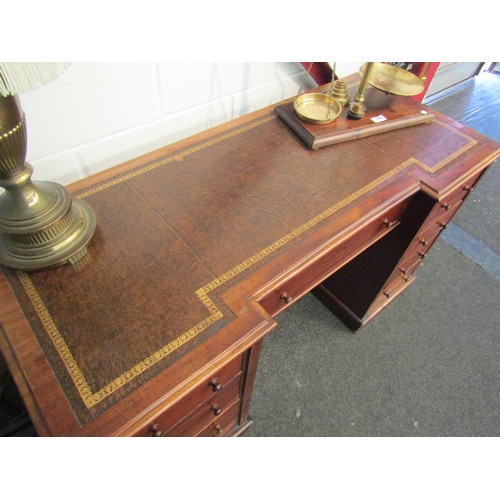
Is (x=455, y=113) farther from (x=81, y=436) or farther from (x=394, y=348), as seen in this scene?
(x=81, y=436)

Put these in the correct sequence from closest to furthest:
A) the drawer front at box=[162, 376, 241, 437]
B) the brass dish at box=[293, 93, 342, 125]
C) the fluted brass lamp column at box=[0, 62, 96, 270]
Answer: the fluted brass lamp column at box=[0, 62, 96, 270], the drawer front at box=[162, 376, 241, 437], the brass dish at box=[293, 93, 342, 125]

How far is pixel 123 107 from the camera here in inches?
42.0

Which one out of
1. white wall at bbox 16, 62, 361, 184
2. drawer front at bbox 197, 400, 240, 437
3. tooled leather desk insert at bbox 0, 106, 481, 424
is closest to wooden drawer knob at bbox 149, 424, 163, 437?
tooled leather desk insert at bbox 0, 106, 481, 424

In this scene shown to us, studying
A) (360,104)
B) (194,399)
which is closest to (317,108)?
(360,104)

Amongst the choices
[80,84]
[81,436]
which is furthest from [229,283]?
[80,84]

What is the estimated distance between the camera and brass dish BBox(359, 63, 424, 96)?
1.26 metres

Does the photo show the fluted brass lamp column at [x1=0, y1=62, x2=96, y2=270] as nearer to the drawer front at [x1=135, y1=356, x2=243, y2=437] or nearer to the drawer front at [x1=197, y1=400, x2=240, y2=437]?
the drawer front at [x1=135, y1=356, x2=243, y2=437]

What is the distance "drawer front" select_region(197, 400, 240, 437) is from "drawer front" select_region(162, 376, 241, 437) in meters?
0.05

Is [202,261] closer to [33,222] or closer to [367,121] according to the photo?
[33,222]

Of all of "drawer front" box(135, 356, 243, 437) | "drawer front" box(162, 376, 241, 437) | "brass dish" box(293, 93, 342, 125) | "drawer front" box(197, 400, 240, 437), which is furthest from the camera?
"brass dish" box(293, 93, 342, 125)

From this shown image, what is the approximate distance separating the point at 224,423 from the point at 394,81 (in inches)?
53.9

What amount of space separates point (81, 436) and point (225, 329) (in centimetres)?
30

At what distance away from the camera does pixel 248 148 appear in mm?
1119

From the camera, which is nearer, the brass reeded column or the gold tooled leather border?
the gold tooled leather border
